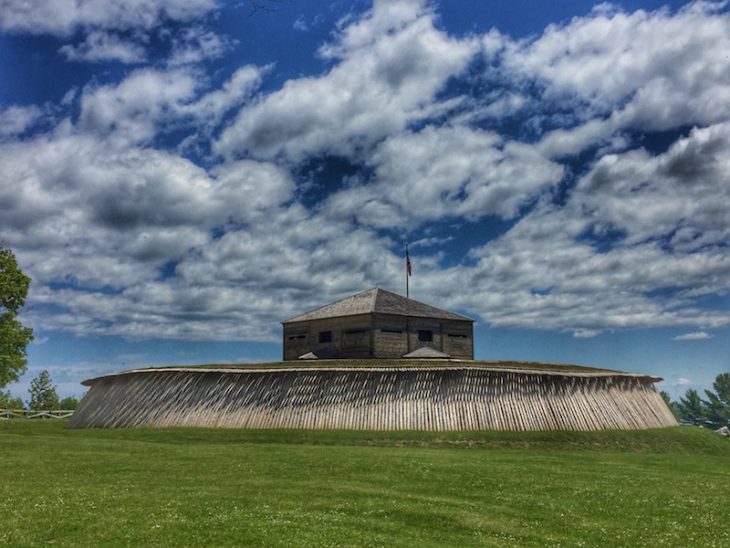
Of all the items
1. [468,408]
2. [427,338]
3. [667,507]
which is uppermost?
[427,338]

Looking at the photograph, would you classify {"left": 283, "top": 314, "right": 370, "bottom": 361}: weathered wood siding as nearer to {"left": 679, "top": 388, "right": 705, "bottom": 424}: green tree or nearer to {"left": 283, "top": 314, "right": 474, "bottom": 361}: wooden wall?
{"left": 283, "top": 314, "right": 474, "bottom": 361}: wooden wall

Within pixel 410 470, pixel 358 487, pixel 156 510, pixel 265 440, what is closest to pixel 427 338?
pixel 265 440

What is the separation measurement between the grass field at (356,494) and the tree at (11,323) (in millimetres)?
19486

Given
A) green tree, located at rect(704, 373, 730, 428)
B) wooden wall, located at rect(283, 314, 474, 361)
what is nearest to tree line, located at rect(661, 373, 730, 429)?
green tree, located at rect(704, 373, 730, 428)

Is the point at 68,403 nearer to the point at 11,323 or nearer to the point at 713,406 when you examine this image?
the point at 11,323

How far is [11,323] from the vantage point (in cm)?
4862

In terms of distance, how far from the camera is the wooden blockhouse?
164 feet

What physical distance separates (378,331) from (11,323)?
30047 mm

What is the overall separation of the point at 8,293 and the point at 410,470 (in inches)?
1623

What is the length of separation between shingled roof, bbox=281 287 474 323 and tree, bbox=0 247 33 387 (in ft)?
72.5

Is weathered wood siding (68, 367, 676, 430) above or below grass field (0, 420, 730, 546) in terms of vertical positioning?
above

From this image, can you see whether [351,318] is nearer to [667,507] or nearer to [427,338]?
[427,338]

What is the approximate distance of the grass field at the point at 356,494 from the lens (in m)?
12.9

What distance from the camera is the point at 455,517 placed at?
14.9 metres
